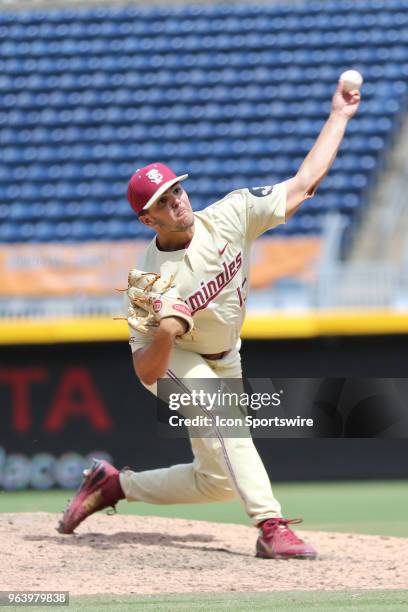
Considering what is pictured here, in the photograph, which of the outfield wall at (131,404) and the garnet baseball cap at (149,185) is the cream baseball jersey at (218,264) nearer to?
the garnet baseball cap at (149,185)

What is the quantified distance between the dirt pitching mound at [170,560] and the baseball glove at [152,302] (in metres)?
0.97

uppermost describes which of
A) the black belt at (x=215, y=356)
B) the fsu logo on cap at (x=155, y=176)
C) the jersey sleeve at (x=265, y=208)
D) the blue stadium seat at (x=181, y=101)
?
the blue stadium seat at (x=181, y=101)

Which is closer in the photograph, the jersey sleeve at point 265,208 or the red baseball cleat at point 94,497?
the jersey sleeve at point 265,208

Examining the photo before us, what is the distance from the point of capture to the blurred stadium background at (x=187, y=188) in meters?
8.05

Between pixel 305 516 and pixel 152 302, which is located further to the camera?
pixel 305 516

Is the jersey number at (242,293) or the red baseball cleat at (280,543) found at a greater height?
the jersey number at (242,293)

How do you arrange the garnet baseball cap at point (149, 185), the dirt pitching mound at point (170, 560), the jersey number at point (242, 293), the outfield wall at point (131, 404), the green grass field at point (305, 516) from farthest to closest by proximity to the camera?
1. the outfield wall at point (131, 404)
2. the jersey number at point (242, 293)
3. the garnet baseball cap at point (149, 185)
4. the dirt pitching mound at point (170, 560)
5. the green grass field at point (305, 516)

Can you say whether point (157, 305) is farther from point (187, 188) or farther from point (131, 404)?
point (187, 188)

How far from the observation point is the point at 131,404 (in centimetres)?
809

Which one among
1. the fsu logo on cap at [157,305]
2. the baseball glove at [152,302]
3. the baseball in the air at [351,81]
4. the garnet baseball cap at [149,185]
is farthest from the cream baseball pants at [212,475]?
the baseball in the air at [351,81]

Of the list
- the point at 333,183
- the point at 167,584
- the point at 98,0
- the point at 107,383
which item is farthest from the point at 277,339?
the point at 98,0

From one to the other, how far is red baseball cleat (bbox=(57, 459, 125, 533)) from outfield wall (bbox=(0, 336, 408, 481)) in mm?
2805

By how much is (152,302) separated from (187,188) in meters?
8.89

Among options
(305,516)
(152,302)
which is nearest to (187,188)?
(305,516)
